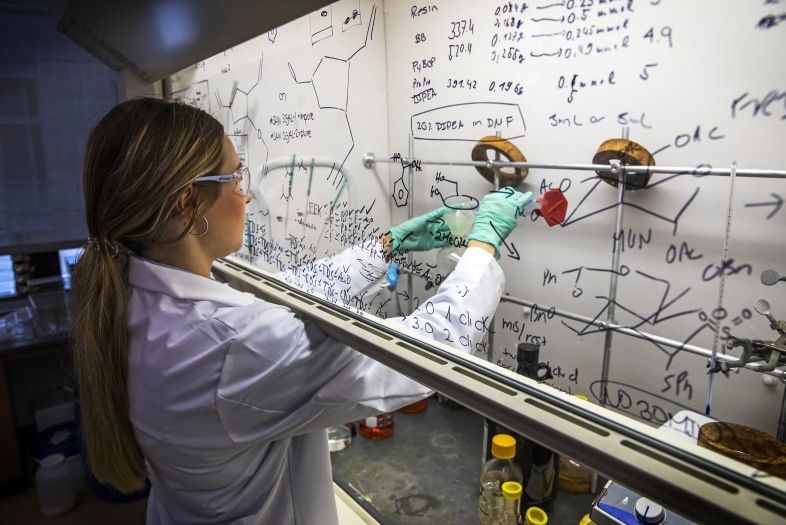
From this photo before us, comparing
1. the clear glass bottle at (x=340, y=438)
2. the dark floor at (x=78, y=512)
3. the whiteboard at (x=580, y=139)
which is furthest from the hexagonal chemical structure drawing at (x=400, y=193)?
the dark floor at (x=78, y=512)

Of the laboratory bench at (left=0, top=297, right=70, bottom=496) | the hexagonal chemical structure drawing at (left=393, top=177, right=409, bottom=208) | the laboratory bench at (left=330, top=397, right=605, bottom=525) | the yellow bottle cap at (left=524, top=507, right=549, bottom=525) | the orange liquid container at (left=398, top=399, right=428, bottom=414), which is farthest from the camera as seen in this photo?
the laboratory bench at (left=0, top=297, right=70, bottom=496)

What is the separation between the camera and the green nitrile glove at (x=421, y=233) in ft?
2.62

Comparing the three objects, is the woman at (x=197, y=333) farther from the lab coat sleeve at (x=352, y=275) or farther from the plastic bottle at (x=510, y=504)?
the plastic bottle at (x=510, y=504)

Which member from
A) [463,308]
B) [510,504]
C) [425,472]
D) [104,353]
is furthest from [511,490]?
[104,353]

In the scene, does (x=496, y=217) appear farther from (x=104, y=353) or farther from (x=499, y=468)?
→ (x=104, y=353)

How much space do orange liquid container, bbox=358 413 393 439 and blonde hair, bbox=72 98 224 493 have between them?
0.71 metres

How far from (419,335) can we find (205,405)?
0.32m

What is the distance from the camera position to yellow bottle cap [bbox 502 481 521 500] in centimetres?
93

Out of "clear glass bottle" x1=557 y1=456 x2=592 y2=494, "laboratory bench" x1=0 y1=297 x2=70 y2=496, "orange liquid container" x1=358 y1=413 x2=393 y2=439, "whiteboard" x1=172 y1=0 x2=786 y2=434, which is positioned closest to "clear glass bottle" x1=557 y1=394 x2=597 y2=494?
"clear glass bottle" x1=557 y1=456 x2=592 y2=494

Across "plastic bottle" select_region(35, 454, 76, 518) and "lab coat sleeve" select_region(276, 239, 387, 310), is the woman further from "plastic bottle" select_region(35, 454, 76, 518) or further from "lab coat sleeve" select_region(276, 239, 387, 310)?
"plastic bottle" select_region(35, 454, 76, 518)

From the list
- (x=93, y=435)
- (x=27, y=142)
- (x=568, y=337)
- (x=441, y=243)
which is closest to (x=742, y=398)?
(x=568, y=337)

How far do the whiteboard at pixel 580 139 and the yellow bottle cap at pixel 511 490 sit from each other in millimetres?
301

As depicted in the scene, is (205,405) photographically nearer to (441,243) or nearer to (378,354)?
(378,354)

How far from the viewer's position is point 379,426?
55.8 inches
